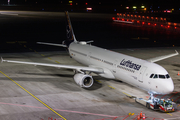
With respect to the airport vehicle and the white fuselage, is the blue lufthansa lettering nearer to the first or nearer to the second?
the white fuselage

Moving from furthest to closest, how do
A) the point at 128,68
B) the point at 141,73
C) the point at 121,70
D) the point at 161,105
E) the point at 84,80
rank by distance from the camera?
the point at 84,80 < the point at 121,70 < the point at 128,68 < the point at 141,73 < the point at 161,105

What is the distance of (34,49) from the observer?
54.0m

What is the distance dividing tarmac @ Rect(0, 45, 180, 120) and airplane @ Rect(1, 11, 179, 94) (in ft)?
4.79

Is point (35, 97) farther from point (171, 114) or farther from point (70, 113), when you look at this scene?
point (171, 114)

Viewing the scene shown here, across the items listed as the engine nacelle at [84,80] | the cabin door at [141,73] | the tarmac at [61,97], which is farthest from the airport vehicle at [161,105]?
the engine nacelle at [84,80]

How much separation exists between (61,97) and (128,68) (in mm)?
7500

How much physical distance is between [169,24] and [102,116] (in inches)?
3166

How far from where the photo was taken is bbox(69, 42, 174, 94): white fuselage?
78.7ft

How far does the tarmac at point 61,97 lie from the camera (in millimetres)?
21719

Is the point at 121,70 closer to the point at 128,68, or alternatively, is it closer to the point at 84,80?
the point at 128,68

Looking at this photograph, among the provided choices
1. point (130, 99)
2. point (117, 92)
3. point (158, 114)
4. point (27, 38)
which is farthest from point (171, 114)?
point (27, 38)

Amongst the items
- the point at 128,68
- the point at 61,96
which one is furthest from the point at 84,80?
the point at 128,68

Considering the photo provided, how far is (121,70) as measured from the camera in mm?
27844

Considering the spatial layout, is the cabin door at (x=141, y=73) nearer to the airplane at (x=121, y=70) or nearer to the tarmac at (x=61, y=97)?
the airplane at (x=121, y=70)
